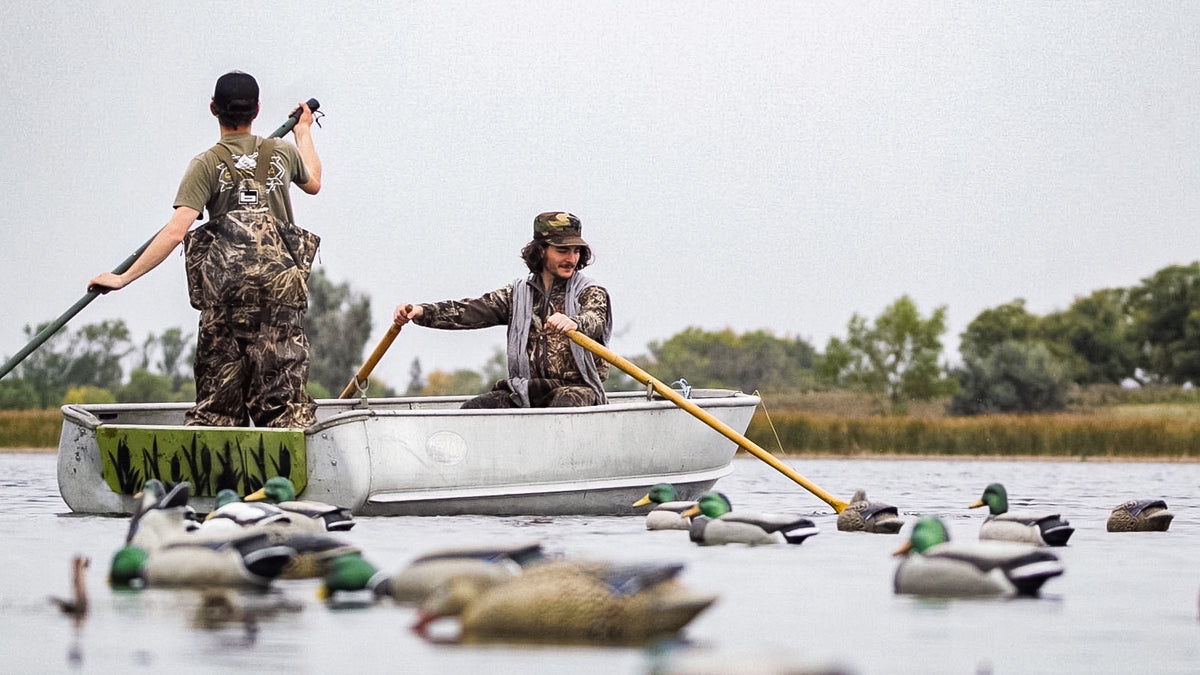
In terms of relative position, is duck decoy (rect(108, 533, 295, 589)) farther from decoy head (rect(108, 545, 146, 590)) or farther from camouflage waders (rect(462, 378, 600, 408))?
camouflage waders (rect(462, 378, 600, 408))

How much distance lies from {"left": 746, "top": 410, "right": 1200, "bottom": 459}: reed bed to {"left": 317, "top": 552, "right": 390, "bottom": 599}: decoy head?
544 inches

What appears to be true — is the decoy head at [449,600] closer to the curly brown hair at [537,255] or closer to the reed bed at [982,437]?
the curly brown hair at [537,255]

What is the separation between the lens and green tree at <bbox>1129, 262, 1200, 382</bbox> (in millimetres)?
54344

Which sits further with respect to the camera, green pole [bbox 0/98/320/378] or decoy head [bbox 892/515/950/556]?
green pole [bbox 0/98/320/378]

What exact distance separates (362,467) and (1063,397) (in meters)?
36.3

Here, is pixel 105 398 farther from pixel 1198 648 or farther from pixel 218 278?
pixel 1198 648

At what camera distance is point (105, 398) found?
42.0 metres

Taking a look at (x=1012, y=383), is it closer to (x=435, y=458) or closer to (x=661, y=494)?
(x=661, y=494)

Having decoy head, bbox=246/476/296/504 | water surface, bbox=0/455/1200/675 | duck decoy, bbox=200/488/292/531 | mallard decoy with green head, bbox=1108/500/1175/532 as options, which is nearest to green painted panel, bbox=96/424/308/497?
water surface, bbox=0/455/1200/675

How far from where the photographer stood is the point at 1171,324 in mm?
56719

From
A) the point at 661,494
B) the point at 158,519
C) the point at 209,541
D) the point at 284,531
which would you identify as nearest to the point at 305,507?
the point at 284,531

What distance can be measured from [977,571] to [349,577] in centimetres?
200

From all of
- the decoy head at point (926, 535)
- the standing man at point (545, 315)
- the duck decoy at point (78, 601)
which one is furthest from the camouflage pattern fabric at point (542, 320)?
the duck decoy at point (78, 601)

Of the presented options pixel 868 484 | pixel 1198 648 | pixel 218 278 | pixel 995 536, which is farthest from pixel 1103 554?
pixel 868 484
